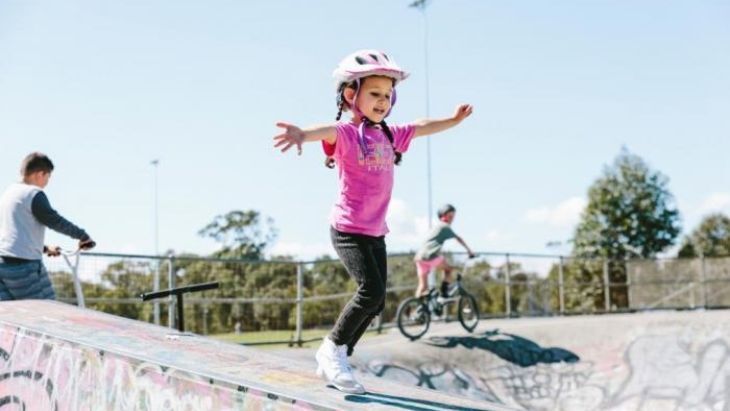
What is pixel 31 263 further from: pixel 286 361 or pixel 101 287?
pixel 101 287

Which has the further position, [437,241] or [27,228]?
[437,241]

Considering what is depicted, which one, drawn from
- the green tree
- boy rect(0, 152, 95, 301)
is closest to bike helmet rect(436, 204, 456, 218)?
boy rect(0, 152, 95, 301)

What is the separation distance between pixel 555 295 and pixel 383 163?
19.1 m

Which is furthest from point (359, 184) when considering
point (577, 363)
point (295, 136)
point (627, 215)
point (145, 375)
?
point (627, 215)

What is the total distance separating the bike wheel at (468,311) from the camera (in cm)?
1156

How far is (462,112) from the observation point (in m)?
4.38

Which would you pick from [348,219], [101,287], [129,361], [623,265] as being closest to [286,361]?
[129,361]

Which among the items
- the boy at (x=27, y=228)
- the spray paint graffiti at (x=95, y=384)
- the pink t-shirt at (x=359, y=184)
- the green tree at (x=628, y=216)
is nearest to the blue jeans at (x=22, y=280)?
the boy at (x=27, y=228)

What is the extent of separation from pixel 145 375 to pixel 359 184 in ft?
5.01

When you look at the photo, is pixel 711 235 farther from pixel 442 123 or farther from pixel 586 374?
pixel 442 123

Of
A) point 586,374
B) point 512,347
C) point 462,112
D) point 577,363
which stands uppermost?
point 462,112

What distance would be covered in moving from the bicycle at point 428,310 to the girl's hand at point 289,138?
7.86 metres

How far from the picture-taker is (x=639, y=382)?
10312 millimetres

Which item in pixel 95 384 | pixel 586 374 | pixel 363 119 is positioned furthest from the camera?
pixel 586 374
